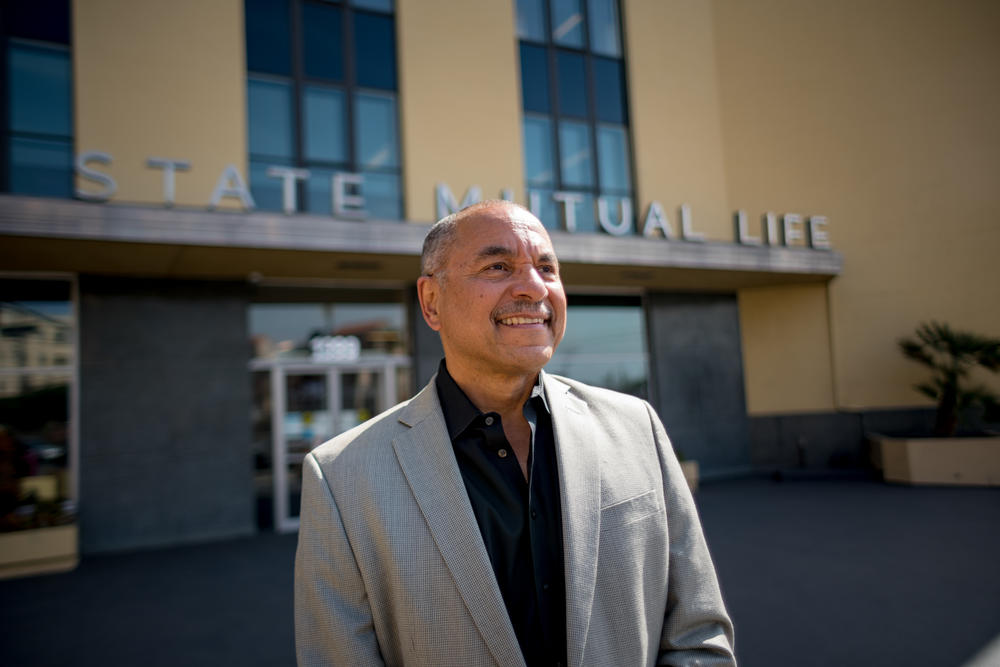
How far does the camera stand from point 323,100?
923 cm

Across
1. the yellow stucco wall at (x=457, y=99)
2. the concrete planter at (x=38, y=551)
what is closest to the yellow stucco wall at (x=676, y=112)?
the yellow stucco wall at (x=457, y=99)

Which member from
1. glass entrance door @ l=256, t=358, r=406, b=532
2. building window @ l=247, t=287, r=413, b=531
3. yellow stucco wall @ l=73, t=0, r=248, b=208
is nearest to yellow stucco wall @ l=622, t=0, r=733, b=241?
building window @ l=247, t=287, r=413, b=531

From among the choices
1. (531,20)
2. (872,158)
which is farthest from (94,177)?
(872,158)

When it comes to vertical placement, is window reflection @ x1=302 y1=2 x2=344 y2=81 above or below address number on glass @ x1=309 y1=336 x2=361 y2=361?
above

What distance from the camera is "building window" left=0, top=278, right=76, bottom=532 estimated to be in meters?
7.65

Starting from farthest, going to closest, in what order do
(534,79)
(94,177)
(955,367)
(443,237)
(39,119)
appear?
(534,79), (955,367), (39,119), (94,177), (443,237)

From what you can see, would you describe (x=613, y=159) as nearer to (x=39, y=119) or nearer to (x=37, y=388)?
(x=39, y=119)

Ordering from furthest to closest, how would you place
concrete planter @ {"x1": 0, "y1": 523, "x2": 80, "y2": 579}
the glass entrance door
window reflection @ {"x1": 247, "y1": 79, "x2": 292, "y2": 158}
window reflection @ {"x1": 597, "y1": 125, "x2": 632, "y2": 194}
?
1. window reflection @ {"x1": 597, "y1": 125, "x2": 632, "y2": 194}
2. the glass entrance door
3. window reflection @ {"x1": 247, "y1": 79, "x2": 292, "y2": 158}
4. concrete planter @ {"x1": 0, "y1": 523, "x2": 80, "y2": 579}

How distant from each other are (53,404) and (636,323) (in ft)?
Result: 30.2

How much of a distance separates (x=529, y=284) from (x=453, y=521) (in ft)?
1.85

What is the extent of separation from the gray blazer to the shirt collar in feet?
0.11

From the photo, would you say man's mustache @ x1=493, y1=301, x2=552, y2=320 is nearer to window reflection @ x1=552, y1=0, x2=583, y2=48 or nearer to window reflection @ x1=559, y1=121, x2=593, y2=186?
window reflection @ x1=559, y1=121, x2=593, y2=186

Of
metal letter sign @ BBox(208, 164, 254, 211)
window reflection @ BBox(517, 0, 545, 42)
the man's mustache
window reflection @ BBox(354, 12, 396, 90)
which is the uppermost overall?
window reflection @ BBox(517, 0, 545, 42)

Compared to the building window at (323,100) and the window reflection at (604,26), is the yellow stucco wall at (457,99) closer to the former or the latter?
the building window at (323,100)
